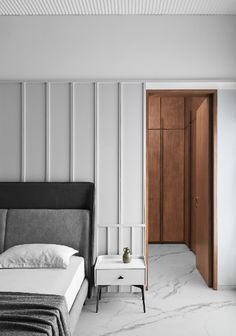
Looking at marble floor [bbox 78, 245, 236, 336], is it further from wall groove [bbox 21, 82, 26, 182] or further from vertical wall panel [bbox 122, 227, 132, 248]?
wall groove [bbox 21, 82, 26, 182]

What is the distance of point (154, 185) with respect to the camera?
6.13 metres

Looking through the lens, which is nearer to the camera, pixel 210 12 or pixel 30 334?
pixel 30 334

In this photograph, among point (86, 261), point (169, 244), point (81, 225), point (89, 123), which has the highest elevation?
point (89, 123)

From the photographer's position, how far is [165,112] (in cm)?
614

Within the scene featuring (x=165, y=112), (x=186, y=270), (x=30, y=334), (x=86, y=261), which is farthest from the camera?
(x=165, y=112)

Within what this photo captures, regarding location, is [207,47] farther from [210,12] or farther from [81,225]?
[81,225]

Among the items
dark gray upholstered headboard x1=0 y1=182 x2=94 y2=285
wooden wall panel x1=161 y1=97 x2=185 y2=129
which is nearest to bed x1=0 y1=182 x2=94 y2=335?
dark gray upholstered headboard x1=0 y1=182 x2=94 y2=285

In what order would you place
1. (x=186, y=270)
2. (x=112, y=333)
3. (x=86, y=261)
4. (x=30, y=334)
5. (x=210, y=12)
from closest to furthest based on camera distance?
(x=30, y=334) → (x=112, y=333) → (x=86, y=261) → (x=210, y=12) → (x=186, y=270)

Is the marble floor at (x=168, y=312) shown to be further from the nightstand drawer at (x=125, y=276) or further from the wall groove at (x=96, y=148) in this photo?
the wall groove at (x=96, y=148)

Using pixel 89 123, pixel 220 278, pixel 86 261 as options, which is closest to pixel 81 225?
pixel 86 261

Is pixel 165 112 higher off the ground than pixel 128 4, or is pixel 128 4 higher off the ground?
pixel 128 4

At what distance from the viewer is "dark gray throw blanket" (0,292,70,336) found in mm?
1943

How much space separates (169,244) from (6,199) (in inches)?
129

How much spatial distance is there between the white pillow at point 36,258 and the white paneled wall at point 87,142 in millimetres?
706
